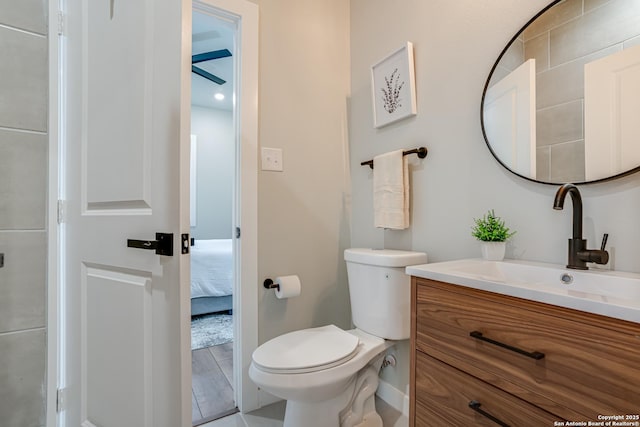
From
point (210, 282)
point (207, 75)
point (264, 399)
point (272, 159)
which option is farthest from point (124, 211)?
point (207, 75)

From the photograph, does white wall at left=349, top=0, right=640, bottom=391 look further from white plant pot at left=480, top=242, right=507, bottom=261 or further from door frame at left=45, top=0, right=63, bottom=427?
Result: door frame at left=45, top=0, right=63, bottom=427

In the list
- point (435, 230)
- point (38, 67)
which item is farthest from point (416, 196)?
point (38, 67)

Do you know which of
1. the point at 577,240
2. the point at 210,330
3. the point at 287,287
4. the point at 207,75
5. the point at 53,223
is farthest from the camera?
the point at 207,75

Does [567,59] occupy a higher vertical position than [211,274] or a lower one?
higher

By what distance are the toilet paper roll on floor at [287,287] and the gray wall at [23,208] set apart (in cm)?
101

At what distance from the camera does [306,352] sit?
4.04ft

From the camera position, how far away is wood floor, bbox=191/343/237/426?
5.27 ft

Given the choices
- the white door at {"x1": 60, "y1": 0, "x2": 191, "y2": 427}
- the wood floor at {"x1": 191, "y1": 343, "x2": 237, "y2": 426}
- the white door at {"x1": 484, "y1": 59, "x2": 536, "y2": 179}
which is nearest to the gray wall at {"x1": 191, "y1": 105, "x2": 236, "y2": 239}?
the wood floor at {"x1": 191, "y1": 343, "x2": 237, "y2": 426}

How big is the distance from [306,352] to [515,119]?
1.22 m

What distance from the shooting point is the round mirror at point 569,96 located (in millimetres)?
896

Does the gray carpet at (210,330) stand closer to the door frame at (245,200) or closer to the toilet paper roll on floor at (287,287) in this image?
the door frame at (245,200)

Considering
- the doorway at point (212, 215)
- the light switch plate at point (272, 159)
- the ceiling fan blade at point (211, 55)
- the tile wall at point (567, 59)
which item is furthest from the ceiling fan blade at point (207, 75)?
the tile wall at point (567, 59)

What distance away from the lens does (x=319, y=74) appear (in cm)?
188

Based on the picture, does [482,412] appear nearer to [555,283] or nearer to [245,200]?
[555,283]
